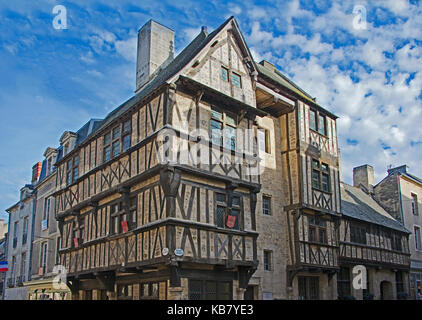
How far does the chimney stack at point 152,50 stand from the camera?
64.0ft

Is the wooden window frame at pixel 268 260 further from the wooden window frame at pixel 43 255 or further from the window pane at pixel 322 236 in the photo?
the wooden window frame at pixel 43 255

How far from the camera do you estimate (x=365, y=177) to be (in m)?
28.3

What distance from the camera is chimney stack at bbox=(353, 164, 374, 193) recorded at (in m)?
28.2

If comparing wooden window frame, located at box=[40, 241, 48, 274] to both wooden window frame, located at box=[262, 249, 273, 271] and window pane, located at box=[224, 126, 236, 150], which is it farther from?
window pane, located at box=[224, 126, 236, 150]

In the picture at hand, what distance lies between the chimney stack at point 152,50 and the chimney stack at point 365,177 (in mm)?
15146

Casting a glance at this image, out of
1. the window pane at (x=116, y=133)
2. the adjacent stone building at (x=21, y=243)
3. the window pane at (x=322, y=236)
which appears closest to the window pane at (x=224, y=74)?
the window pane at (x=116, y=133)

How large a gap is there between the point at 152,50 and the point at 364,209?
42.7 feet

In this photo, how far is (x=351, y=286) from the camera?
1912 centimetres

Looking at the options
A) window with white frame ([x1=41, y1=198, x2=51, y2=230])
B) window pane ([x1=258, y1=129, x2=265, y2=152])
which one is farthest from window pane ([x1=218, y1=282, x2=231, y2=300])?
window with white frame ([x1=41, y1=198, x2=51, y2=230])

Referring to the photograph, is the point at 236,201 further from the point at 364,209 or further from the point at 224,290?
the point at 364,209

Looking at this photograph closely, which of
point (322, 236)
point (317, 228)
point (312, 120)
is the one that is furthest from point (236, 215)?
point (312, 120)

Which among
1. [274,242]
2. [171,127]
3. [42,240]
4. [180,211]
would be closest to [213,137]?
[171,127]
